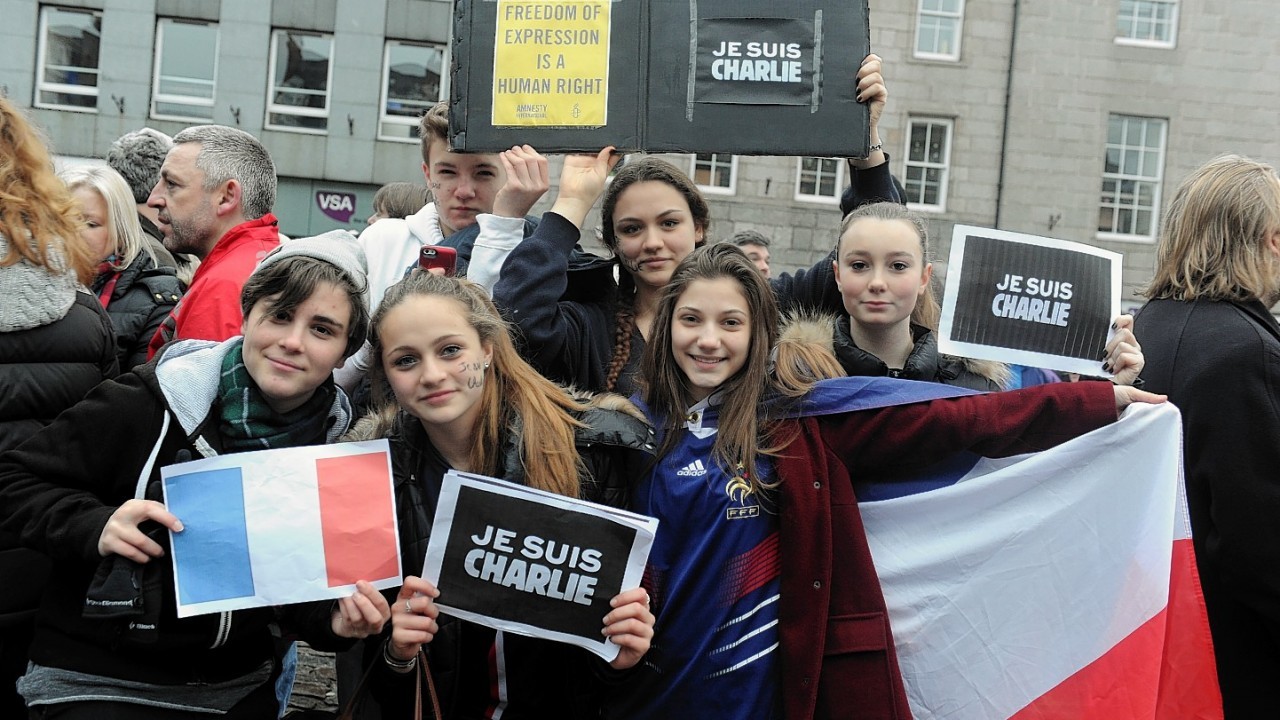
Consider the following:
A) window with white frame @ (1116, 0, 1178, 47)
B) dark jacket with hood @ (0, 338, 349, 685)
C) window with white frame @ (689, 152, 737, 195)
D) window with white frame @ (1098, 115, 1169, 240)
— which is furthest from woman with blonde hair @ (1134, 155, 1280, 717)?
window with white frame @ (1116, 0, 1178, 47)

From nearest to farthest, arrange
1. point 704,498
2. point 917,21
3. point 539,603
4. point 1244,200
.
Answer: point 539,603 < point 704,498 < point 1244,200 < point 917,21

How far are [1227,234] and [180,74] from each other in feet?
60.5

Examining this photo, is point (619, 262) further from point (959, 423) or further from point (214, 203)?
point (214, 203)

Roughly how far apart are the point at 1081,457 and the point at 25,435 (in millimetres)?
2604

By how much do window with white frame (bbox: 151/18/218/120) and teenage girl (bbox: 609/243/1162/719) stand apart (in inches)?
697

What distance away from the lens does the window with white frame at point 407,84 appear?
1831 centimetres

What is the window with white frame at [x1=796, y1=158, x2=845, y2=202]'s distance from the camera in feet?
59.3

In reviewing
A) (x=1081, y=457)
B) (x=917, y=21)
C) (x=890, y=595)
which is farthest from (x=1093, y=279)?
(x=917, y=21)

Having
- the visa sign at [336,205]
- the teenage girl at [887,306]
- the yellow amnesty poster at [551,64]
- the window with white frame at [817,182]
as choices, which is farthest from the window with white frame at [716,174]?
the yellow amnesty poster at [551,64]

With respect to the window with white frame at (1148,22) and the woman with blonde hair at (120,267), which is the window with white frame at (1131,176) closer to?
the window with white frame at (1148,22)

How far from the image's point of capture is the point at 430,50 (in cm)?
1853

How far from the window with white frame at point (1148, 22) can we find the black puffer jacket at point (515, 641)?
18997 mm

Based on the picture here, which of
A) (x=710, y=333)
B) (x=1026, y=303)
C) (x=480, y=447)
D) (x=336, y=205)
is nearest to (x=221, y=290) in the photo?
(x=480, y=447)

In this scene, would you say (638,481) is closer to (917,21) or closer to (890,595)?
(890,595)
